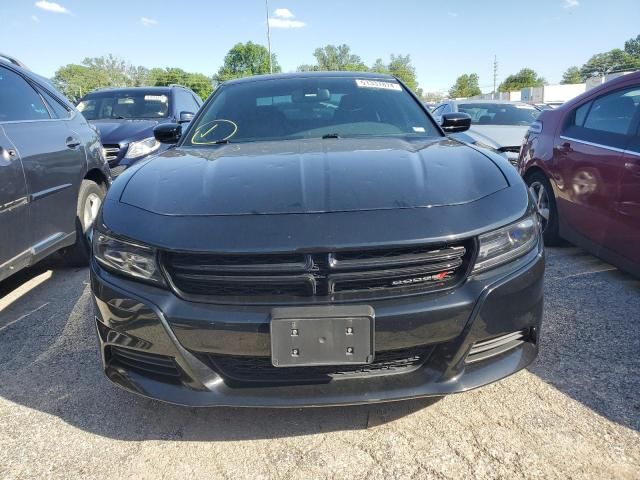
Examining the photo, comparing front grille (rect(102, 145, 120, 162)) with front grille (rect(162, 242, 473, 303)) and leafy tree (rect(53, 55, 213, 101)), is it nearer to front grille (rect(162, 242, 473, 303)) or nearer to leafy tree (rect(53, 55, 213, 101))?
front grille (rect(162, 242, 473, 303))

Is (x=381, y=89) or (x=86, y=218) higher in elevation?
(x=381, y=89)

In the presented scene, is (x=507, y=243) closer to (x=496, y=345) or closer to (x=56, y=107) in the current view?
(x=496, y=345)

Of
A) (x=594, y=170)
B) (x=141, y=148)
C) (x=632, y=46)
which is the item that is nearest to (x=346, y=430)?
(x=594, y=170)

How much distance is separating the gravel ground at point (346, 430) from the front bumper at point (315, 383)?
0.27 meters

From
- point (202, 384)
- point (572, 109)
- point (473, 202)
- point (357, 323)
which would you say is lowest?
point (202, 384)

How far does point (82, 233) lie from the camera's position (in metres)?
3.96

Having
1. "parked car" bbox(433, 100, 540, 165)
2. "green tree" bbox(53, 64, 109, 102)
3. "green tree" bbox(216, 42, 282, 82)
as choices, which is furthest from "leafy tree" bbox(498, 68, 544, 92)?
"parked car" bbox(433, 100, 540, 165)

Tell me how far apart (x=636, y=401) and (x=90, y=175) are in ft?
13.3

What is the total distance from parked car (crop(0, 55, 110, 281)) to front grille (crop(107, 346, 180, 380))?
54.1 inches

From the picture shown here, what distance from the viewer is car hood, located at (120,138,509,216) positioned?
1817mm

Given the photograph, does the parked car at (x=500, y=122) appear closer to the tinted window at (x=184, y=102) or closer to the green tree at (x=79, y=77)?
the tinted window at (x=184, y=102)

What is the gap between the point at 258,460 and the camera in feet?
6.00

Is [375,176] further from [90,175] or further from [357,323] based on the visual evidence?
[90,175]

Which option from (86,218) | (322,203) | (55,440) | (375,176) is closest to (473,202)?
(375,176)
